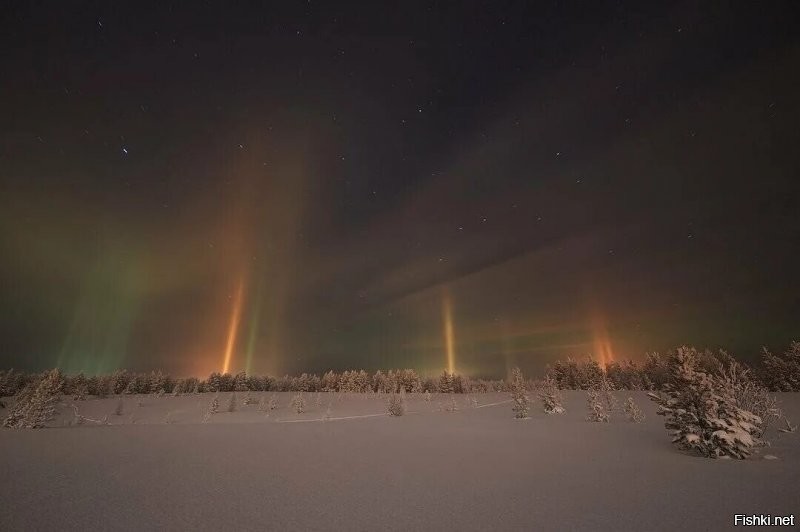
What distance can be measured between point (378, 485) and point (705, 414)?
37.4 ft

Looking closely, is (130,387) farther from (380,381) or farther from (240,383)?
(380,381)

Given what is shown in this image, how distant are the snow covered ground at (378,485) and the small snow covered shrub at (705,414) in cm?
65

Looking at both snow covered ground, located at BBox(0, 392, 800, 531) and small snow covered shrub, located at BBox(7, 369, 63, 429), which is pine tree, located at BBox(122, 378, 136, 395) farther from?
snow covered ground, located at BBox(0, 392, 800, 531)

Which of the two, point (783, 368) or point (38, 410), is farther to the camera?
point (783, 368)

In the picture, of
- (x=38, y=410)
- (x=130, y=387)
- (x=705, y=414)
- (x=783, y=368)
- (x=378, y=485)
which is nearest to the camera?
(x=378, y=485)

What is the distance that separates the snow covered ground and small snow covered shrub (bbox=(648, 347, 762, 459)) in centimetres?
65

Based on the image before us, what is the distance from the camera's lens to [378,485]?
793 centimetres

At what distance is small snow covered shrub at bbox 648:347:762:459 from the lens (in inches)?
419

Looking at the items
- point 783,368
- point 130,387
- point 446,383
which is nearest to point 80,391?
point 130,387

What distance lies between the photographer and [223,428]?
17766mm

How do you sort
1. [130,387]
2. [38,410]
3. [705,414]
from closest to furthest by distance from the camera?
[705,414]
[38,410]
[130,387]

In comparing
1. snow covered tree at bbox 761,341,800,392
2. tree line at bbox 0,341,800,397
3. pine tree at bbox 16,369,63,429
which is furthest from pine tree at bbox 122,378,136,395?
snow covered tree at bbox 761,341,800,392

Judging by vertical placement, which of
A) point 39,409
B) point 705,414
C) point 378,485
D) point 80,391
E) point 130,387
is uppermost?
point 130,387

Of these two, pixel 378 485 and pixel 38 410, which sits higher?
pixel 38 410
